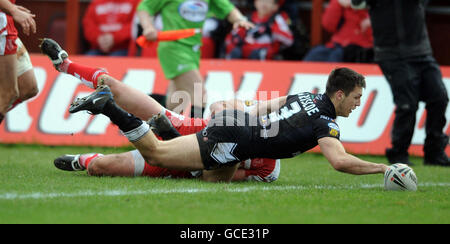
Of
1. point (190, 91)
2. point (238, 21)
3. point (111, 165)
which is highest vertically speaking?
point (238, 21)

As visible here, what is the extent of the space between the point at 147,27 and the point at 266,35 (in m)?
3.36

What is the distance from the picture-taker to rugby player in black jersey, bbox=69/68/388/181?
18.5 ft

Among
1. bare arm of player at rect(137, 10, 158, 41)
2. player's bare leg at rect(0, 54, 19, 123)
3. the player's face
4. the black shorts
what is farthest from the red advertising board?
the black shorts

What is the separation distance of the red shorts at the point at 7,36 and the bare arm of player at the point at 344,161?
10.1ft

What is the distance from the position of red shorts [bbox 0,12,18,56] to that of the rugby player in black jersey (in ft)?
4.81

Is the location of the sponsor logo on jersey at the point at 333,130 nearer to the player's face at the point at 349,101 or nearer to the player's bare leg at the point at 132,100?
the player's face at the point at 349,101

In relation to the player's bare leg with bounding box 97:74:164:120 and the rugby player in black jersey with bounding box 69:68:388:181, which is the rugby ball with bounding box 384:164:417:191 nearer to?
the rugby player in black jersey with bounding box 69:68:388:181

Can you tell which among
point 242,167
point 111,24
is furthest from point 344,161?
point 111,24

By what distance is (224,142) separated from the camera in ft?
19.1

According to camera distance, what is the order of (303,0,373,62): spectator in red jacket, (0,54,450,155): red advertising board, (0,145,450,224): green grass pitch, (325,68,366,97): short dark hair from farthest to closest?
1. (303,0,373,62): spectator in red jacket
2. (0,54,450,155): red advertising board
3. (325,68,366,97): short dark hair
4. (0,145,450,224): green grass pitch

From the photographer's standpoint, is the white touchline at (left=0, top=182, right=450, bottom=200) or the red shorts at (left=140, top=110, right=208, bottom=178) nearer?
the white touchline at (left=0, top=182, right=450, bottom=200)

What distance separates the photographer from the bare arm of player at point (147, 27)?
28.5 feet

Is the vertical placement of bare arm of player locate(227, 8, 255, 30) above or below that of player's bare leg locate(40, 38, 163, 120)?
above

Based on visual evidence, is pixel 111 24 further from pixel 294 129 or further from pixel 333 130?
pixel 333 130
